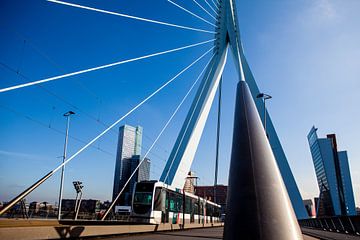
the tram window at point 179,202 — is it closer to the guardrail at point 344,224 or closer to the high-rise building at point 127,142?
the high-rise building at point 127,142

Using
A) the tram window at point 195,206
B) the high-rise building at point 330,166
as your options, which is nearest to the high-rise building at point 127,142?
the tram window at point 195,206

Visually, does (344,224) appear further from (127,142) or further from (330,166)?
(330,166)

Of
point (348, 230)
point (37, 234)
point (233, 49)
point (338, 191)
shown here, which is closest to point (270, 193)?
point (37, 234)

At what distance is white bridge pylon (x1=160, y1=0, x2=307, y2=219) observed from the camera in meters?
19.5

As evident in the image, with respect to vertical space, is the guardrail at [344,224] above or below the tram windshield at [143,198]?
below

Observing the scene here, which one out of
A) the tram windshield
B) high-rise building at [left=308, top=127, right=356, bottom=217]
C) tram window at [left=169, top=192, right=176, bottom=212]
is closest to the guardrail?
tram window at [left=169, top=192, right=176, bottom=212]

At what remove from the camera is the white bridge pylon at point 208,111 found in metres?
19.5

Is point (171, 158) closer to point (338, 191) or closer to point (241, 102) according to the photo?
point (241, 102)

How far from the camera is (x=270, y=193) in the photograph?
258cm

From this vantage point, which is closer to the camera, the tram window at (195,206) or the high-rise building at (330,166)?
the tram window at (195,206)

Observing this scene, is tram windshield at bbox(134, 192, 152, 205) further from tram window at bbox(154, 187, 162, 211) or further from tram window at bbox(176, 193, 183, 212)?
tram window at bbox(176, 193, 183, 212)

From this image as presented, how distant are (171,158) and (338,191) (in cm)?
6696

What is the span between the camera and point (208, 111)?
79.7 ft

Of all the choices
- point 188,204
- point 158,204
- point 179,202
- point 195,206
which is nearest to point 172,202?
point 179,202
